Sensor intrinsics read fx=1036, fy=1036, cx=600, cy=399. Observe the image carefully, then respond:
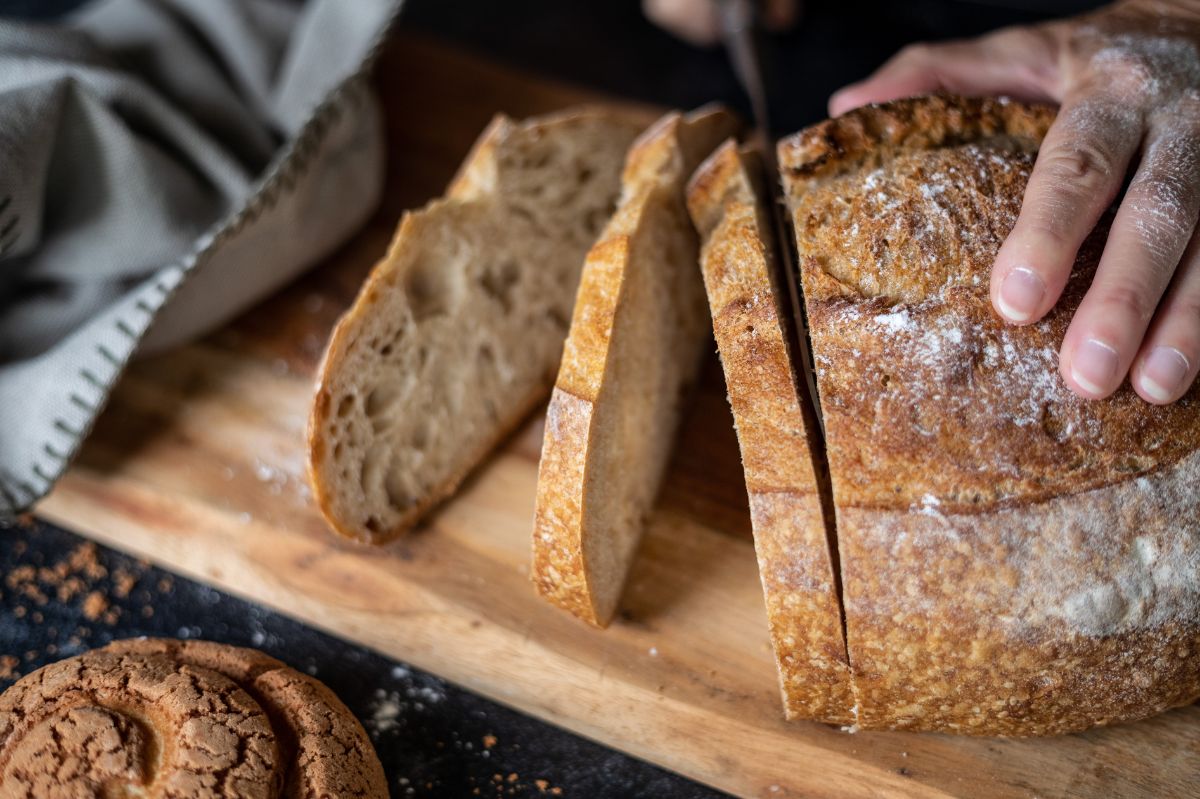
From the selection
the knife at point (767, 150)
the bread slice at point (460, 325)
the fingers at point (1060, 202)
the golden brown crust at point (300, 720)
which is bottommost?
the golden brown crust at point (300, 720)

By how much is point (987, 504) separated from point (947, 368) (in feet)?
0.78

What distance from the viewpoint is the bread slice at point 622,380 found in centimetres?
204

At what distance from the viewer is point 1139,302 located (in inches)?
68.5

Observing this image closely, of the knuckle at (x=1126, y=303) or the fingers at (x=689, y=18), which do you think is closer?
the knuckle at (x=1126, y=303)

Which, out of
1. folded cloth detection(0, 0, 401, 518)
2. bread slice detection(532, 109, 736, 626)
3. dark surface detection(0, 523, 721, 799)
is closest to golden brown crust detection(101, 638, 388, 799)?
dark surface detection(0, 523, 721, 799)

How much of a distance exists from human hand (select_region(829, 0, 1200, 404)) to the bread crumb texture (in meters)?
1.42

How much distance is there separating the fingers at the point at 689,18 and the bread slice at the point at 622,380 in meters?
0.95

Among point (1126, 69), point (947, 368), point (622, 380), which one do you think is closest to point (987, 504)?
point (947, 368)

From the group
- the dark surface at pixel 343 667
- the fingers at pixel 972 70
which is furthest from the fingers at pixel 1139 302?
the dark surface at pixel 343 667

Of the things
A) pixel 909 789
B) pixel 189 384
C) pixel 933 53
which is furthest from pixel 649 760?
pixel 933 53

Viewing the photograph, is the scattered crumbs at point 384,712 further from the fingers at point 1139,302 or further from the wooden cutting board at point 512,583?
the fingers at point 1139,302

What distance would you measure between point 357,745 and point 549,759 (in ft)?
1.27

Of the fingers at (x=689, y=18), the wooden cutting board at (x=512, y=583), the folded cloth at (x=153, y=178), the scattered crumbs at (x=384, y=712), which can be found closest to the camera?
the wooden cutting board at (x=512, y=583)

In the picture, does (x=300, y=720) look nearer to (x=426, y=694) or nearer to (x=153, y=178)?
(x=426, y=694)
